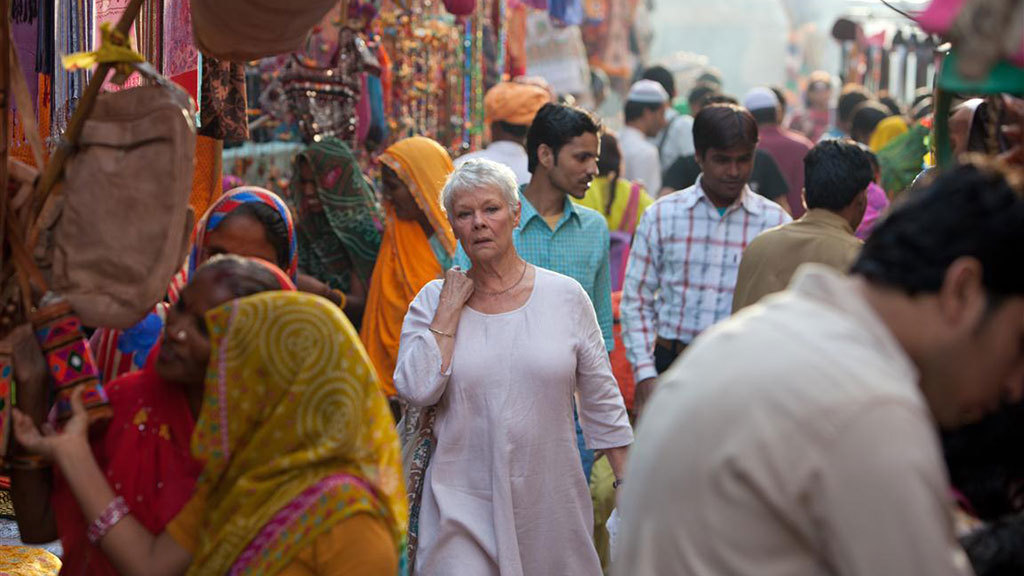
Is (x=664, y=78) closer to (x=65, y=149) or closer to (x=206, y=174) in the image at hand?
(x=206, y=174)

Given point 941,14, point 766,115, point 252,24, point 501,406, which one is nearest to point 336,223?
point 501,406

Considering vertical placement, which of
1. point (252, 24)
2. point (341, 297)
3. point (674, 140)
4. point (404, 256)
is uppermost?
point (252, 24)

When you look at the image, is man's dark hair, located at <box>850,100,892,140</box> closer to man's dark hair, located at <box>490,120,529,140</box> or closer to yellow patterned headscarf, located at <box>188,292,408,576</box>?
man's dark hair, located at <box>490,120,529,140</box>

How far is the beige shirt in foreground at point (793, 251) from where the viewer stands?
4.87m

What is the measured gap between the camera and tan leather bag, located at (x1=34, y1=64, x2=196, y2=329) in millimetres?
2832

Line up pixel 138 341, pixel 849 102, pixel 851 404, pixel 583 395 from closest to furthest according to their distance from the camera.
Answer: pixel 851 404 → pixel 138 341 → pixel 583 395 → pixel 849 102

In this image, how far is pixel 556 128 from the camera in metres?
5.82

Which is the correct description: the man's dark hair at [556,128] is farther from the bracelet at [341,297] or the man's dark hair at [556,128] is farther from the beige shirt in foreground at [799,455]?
the beige shirt in foreground at [799,455]

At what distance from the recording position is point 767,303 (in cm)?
208

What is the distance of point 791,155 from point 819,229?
15.0 ft

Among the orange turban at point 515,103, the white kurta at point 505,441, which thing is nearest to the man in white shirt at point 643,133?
the orange turban at point 515,103

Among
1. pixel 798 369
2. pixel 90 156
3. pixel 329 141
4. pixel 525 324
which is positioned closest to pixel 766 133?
pixel 329 141

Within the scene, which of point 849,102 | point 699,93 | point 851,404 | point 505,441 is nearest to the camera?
point 851,404

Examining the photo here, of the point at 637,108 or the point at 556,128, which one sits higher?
the point at 556,128
